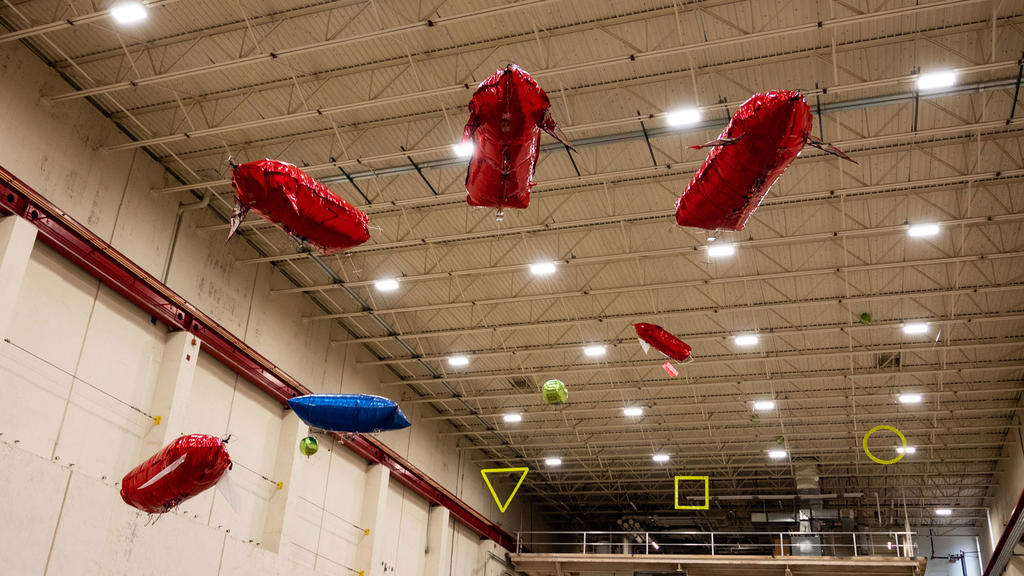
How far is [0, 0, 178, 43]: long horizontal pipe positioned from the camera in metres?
13.6

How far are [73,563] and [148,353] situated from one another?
15.5ft

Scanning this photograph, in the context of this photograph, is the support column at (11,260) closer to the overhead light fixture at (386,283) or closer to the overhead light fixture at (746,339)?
the overhead light fixture at (386,283)

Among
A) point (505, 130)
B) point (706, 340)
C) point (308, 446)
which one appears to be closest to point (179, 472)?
point (505, 130)

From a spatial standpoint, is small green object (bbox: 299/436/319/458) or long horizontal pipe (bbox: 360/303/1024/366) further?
long horizontal pipe (bbox: 360/303/1024/366)

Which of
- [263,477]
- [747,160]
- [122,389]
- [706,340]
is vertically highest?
[706,340]

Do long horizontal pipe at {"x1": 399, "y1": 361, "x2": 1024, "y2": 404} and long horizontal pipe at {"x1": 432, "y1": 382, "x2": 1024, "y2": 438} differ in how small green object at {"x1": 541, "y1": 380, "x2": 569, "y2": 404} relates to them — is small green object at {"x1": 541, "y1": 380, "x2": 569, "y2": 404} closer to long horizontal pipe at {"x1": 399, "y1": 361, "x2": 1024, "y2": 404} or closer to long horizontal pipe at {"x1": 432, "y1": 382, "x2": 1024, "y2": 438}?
long horizontal pipe at {"x1": 399, "y1": 361, "x2": 1024, "y2": 404}

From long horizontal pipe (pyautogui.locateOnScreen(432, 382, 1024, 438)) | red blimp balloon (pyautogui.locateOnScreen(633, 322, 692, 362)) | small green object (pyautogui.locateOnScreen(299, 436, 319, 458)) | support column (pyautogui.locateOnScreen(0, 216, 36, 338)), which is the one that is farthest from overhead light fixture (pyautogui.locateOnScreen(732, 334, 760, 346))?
support column (pyautogui.locateOnScreen(0, 216, 36, 338))

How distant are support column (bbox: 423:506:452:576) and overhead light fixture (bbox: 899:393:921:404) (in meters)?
15.7

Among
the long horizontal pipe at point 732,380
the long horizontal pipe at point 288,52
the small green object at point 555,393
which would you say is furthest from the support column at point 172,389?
the long horizontal pipe at point 732,380

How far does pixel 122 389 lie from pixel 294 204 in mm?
7808

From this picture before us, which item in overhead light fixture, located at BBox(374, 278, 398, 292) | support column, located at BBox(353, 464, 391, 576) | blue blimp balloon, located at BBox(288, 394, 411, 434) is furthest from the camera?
support column, located at BBox(353, 464, 391, 576)

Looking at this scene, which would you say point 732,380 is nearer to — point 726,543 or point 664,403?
point 664,403

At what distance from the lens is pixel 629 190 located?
717 inches

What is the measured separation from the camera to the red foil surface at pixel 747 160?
8781 mm
